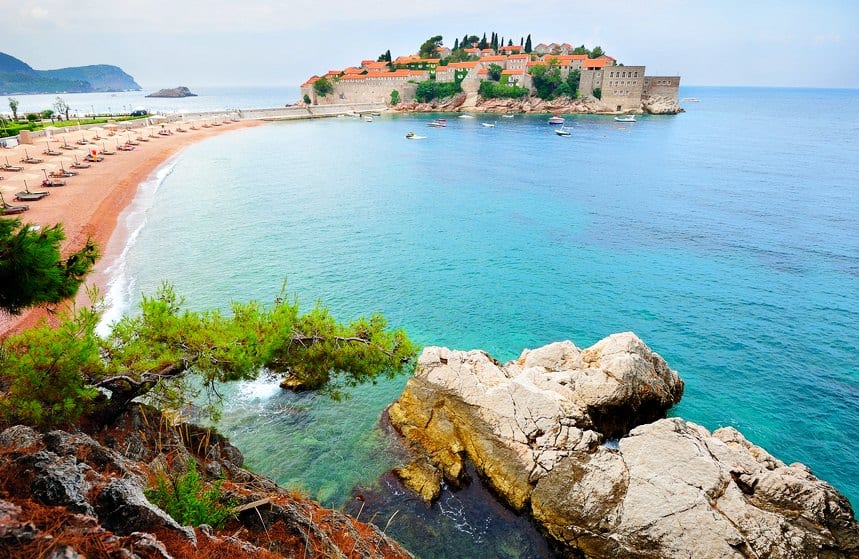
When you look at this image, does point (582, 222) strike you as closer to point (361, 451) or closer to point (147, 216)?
point (361, 451)

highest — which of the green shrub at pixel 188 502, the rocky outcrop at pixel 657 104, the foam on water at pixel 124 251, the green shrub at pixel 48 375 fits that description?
the rocky outcrop at pixel 657 104

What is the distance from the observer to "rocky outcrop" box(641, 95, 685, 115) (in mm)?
153500

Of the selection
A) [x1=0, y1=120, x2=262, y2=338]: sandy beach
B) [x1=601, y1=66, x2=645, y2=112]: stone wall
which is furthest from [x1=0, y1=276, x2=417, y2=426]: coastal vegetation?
[x1=601, y1=66, x2=645, y2=112]: stone wall

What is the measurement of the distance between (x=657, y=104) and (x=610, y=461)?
552 feet

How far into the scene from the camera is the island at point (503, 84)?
499ft

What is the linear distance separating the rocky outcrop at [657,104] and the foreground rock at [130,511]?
561ft

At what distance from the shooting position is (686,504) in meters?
13.4

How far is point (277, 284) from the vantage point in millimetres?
33375

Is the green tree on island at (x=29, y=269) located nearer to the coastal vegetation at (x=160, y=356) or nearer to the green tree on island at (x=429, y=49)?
the coastal vegetation at (x=160, y=356)

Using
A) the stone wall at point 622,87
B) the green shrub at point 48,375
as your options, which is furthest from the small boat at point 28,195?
the stone wall at point 622,87

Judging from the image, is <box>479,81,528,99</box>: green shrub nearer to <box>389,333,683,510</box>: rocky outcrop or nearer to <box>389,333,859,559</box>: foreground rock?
<box>389,333,859,559</box>: foreground rock

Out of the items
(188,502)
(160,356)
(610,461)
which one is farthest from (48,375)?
(610,461)

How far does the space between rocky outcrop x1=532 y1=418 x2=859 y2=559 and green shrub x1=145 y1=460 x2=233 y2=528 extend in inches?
398

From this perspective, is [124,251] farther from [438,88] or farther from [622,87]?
[622,87]
